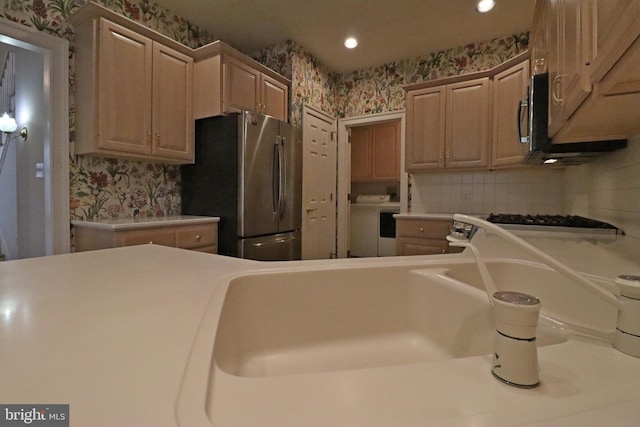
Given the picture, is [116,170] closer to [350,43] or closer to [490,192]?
[350,43]

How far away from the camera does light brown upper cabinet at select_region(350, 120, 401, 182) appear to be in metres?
5.03

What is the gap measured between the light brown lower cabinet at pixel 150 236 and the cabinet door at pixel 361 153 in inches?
126

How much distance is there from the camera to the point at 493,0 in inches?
103

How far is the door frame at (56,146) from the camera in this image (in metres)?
2.12

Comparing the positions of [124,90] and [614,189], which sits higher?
[124,90]

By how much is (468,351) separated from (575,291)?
292 millimetres

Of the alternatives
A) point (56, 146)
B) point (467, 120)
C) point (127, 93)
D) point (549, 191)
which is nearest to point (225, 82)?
point (127, 93)

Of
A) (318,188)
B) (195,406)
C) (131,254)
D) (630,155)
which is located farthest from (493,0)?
(195,406)

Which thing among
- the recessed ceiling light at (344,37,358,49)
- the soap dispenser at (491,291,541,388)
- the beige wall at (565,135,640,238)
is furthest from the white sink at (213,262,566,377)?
the recessed ceiling light at (344,37,358,49)

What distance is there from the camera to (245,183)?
102 inches

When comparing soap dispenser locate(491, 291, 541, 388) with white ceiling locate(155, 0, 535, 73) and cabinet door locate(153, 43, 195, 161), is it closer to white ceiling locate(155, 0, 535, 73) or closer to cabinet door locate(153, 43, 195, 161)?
cabinet door locate(153, 43, 195, 161)

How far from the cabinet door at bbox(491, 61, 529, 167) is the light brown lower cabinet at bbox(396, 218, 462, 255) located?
788mm

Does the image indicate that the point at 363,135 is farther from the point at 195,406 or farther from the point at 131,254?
the point at 195,406

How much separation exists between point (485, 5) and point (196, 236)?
311 centimetres
